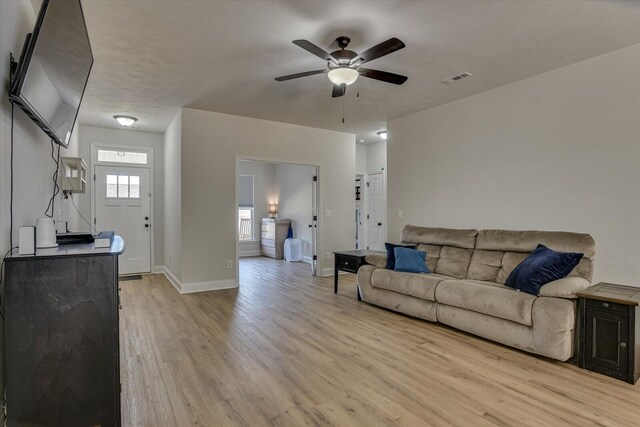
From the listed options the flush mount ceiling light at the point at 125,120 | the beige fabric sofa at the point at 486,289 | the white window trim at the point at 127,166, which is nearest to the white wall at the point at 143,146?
the white window trim at the point at 127,166

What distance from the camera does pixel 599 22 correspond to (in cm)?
264

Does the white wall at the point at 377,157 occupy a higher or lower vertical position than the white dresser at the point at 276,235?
higher

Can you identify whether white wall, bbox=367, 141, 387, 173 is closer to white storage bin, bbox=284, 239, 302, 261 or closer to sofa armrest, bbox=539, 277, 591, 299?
white storage bin, bbox=284, 239, 302, 261

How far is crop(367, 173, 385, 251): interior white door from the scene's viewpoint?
7.34 meters

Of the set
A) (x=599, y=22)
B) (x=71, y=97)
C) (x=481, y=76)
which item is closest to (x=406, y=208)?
(x=481, y=76)

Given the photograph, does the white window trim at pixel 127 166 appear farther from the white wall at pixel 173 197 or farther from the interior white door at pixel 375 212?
the interior white door at pixel 375 212

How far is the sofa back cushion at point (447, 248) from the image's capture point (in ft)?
12.8

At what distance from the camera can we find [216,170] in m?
5.12

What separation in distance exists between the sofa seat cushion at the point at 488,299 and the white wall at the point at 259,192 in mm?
6082

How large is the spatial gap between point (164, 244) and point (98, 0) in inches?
188

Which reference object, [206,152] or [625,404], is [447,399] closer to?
[625,404]

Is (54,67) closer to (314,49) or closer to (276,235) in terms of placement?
(314,49)

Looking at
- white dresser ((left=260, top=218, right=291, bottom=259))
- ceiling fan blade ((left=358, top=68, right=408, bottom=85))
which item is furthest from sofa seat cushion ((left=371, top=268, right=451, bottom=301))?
white dresser ((left=260, top=218, right=291, bottom=259))

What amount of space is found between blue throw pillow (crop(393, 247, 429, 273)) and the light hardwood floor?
548 millimetres
